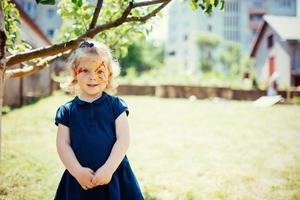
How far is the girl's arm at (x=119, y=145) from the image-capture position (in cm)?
222

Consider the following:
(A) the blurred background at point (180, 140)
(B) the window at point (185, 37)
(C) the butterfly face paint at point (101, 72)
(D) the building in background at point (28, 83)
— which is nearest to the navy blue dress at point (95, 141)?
(C) the butterfly face paint at point (101, 72)

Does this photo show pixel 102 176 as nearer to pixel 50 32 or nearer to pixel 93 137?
pixel 93 137

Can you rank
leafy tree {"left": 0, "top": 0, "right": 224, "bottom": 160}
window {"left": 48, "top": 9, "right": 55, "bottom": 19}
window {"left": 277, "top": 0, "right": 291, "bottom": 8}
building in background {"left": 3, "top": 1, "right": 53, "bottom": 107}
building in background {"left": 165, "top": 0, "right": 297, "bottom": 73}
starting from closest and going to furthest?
leafy tree {"left": 0, "top": 0, "right": 224, "bottom": 160}
building in background {"left": 3, "top": 1, "right": 53, "bottom": 107}
window {"left": 48, "top": 9, "right": 55, "bottom": 19}
building in background {"left": 165, "top": 0, "right": 297, "bottom": 73}
window {"left": 277, "top": 0, "right": 291, "bottom": 8}

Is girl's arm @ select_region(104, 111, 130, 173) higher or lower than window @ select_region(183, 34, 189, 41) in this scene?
lower

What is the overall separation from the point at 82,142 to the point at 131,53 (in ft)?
188

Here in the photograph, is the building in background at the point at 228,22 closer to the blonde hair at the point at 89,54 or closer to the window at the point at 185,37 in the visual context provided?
the window at the point at 185,37

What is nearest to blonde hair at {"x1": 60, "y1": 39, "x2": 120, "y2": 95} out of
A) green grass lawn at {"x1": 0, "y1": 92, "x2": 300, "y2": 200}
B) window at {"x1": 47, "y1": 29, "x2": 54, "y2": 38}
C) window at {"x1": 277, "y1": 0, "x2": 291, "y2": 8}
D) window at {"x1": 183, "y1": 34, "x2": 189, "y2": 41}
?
green grass lawn at {"x1": 0, "y1": 92, "x2": 300, "y2": 200}

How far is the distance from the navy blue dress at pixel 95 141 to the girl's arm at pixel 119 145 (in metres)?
0.04

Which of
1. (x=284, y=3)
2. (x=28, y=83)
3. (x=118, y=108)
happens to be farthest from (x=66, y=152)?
(x=284, y=3)

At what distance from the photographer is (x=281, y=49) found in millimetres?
26156

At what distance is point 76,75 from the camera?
2.50 m

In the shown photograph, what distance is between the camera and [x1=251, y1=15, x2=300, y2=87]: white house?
83.6 ft

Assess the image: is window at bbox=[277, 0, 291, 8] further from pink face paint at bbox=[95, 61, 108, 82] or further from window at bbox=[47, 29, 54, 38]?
pink face paint at bbox=[95, 61, 108, 82]

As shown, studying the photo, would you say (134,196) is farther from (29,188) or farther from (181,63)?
(181,63)
